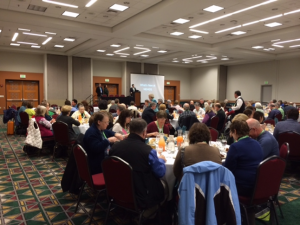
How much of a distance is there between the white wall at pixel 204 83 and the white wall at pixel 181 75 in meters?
0.39

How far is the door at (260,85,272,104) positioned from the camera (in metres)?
18.9

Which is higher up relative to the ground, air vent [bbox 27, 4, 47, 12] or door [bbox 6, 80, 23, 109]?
air vent [bbox 27, 4, 47, 12]

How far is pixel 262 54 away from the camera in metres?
16.1

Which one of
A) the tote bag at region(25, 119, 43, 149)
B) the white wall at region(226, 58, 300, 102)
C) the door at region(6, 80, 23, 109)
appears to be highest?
the white wall at region(226, 58, 300, 102)

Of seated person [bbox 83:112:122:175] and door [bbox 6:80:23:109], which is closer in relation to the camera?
seated person [bbox 83:112:122:175]

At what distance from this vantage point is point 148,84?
65.9ft

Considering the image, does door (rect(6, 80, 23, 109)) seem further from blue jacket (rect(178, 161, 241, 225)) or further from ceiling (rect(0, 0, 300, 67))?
blue jacket (rect(178, 161, 241, 225))

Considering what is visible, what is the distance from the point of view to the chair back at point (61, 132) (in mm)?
5634

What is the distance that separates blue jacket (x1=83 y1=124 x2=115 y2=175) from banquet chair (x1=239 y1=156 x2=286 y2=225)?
1798 millimetres

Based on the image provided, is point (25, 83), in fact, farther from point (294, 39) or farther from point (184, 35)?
point (294, 39)

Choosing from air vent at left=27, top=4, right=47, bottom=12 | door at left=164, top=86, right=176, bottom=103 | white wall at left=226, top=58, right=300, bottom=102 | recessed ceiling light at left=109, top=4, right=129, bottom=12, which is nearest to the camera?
recessed ceiling light at left=109, top=4, right=129, bottom=12

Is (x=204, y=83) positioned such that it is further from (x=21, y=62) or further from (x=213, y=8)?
(x=213, y=8)

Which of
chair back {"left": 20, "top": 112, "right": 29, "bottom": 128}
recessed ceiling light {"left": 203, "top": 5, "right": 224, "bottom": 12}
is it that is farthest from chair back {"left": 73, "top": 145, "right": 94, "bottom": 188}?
recessed ceiling light {"left": 203, "top": 5, "right": 224, "bottom": 12}

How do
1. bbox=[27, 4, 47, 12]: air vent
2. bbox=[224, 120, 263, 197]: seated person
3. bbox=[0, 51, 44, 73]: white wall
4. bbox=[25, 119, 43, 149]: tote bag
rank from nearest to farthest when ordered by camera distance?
bbox=[224, 120, 263, 197]: seated person < bbox=[25, 119, 43, 149]: tote bag < bbox=[27, 4, 47, 12]: air vent < bbox=[0, 51, 44, 73]: white wall
